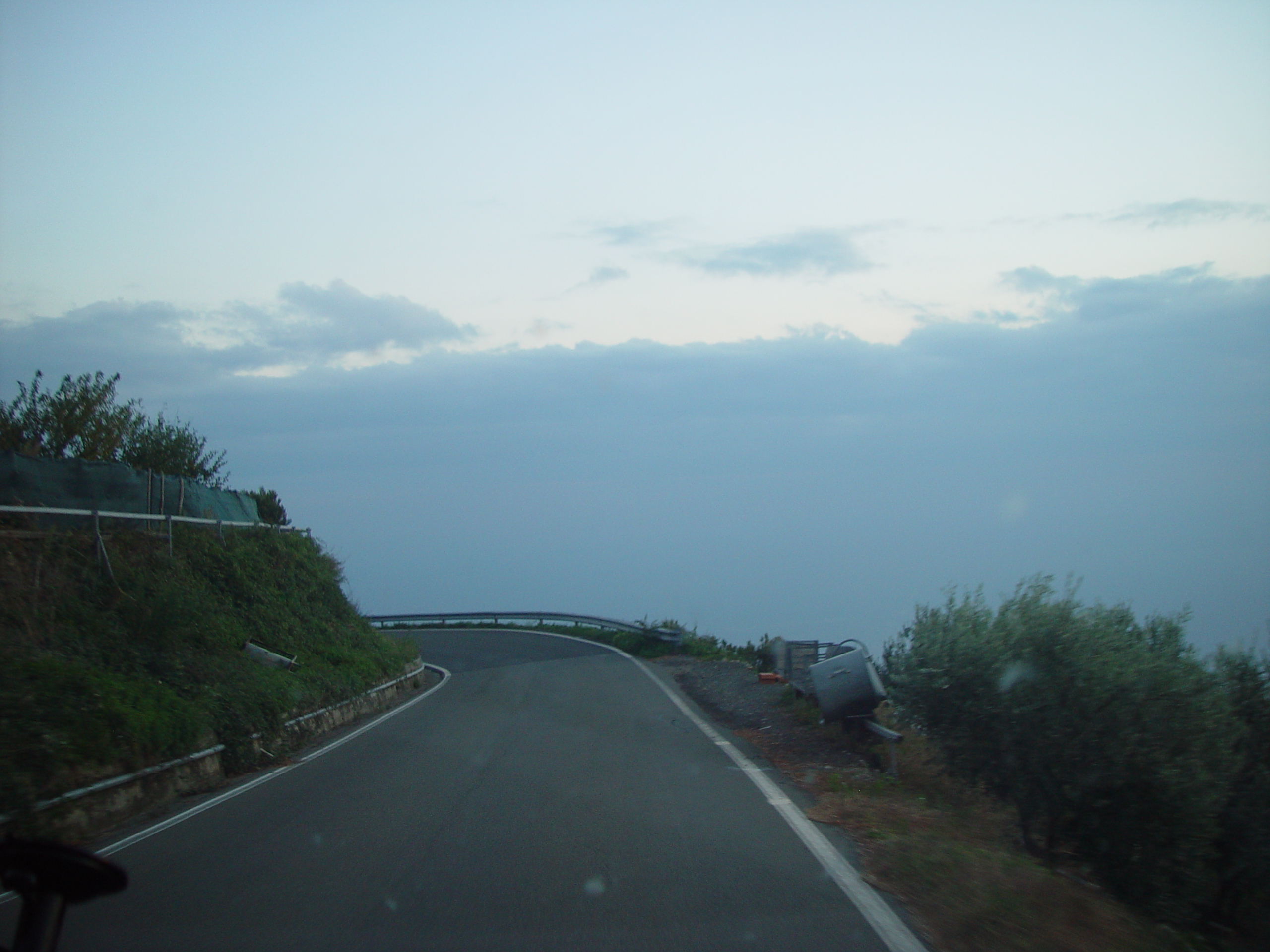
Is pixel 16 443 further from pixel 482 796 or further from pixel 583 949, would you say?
pixel 583 949

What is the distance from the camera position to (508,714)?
1747 centimetres

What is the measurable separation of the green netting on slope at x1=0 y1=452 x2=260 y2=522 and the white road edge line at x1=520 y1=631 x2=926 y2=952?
42.2ft

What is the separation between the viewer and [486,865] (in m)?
6.96

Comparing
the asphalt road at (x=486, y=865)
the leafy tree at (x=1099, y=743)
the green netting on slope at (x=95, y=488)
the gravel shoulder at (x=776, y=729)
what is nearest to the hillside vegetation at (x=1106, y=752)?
the leafy tree at (x=1099, y=743)

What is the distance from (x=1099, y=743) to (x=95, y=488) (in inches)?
691

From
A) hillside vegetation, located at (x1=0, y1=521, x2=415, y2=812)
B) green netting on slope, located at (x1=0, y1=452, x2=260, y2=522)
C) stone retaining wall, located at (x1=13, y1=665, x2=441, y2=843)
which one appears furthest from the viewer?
green netting on slope, located at (x1=0, y1=452, x2=260, y2=522)

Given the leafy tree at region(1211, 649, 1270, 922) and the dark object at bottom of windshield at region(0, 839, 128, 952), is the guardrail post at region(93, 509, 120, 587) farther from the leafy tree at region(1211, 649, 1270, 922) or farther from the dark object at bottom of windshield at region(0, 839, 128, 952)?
the leafy tree at region(1211, 649, 1270, 922)

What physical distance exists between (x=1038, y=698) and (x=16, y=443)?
25.5m

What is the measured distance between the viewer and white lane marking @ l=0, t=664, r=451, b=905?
26.5 ft

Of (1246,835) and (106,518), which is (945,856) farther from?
(106,518)

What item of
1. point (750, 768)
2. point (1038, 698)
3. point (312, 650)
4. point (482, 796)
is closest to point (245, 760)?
point (482, 796)

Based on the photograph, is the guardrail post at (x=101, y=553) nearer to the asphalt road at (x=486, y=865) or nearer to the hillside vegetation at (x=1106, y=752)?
the asphalt road at (x=486, y=865)

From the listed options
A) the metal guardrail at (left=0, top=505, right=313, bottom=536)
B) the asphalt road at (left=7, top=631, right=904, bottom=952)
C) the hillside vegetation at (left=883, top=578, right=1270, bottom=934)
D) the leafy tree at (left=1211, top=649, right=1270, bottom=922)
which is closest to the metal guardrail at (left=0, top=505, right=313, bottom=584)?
the metal guardrail at (left=0, top=505, right=313, bottom=536)

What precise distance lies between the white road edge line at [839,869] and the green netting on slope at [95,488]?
42.2 feet
